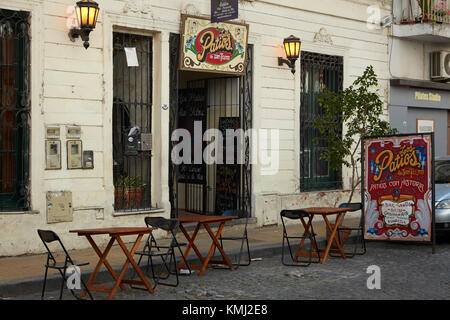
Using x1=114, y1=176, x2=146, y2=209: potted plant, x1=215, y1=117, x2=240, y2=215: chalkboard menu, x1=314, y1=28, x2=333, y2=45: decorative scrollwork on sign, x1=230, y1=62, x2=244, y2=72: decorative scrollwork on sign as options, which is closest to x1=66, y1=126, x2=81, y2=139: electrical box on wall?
x1=114, y1=176, x2=146, y2=209: potted plant

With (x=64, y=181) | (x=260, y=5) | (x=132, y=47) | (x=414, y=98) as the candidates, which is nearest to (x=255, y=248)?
(x=64, y=181)

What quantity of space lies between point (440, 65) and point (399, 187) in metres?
7.34

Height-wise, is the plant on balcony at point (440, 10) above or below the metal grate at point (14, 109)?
above

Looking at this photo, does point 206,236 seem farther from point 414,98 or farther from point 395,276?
point 414,98

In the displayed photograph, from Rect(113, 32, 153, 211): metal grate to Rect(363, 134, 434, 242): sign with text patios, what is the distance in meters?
3.72

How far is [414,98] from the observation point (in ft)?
53.7

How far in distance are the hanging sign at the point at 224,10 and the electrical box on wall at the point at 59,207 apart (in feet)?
12.8

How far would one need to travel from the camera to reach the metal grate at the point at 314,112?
13992mm

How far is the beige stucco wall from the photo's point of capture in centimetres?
989

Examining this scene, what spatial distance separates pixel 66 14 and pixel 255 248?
181 inches

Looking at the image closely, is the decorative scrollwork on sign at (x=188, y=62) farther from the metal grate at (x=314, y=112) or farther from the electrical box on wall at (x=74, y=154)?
the metal grate at (x=314, y=112)

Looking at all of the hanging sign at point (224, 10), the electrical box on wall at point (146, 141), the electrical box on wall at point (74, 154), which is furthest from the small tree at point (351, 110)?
the electrical box on wall at point (74, 154)

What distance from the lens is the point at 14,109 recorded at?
384 inches

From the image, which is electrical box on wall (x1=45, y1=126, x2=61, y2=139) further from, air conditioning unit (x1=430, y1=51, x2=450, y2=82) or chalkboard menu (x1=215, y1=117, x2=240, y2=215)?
air conditioning unit (x1=430, y1=51, x2=450, y2=82)
